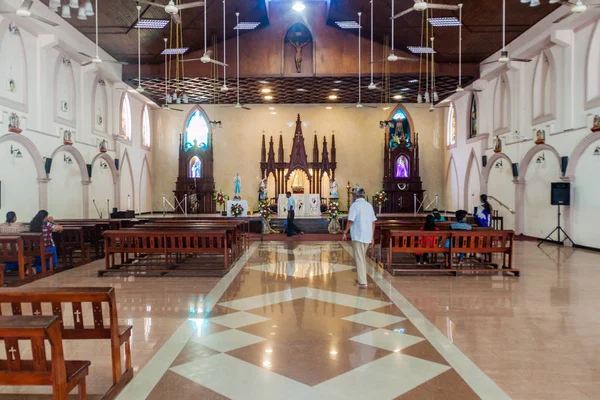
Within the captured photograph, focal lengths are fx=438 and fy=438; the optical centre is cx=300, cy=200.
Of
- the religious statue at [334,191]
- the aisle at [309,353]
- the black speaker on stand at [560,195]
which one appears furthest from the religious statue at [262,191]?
the aisle at [309,353]

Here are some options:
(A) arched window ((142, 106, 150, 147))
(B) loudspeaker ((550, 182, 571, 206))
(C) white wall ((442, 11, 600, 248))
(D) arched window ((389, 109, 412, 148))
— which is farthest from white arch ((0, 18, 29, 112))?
(D) arched window ((389, 109, 412, 148))

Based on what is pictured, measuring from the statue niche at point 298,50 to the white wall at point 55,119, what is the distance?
21.3 feet

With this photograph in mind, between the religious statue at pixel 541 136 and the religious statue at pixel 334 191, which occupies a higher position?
the religious statue at pixel 541 136

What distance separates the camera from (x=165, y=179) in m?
22.2

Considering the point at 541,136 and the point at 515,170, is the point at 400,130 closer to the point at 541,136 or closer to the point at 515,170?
the point at 515,170

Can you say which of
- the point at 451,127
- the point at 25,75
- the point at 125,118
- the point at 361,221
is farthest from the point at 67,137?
the point at 451,127

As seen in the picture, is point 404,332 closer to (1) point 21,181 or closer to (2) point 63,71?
(1) point 21,181

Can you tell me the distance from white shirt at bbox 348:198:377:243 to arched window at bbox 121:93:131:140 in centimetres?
1375

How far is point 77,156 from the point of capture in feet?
46.4

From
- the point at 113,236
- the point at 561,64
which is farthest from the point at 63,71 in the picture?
the point at 561,64

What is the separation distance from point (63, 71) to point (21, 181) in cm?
401

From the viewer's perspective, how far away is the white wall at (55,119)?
35.7 ft

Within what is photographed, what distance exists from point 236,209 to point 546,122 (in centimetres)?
1046

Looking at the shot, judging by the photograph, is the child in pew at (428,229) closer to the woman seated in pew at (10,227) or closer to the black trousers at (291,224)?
the black trousers at (291,224)
